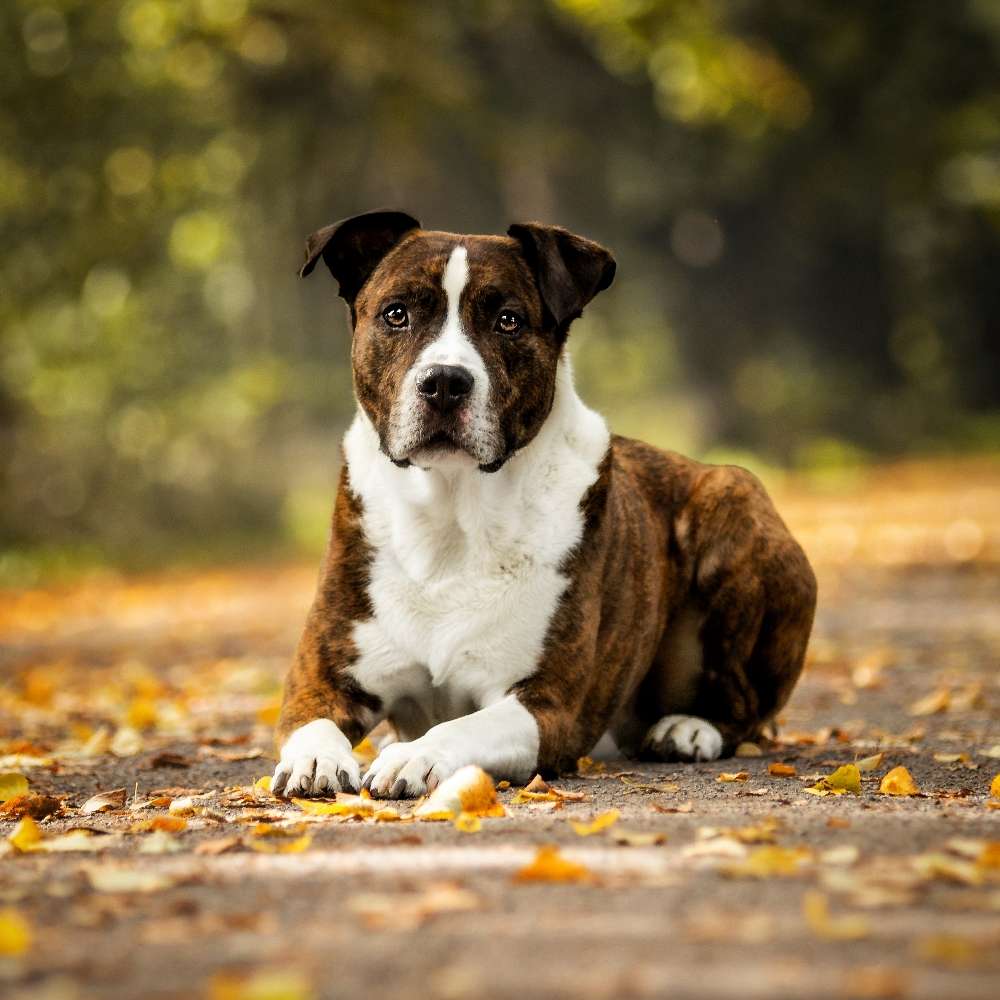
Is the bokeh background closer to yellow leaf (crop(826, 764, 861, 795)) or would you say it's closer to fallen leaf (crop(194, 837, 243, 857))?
yellow leaf (crop(826, 764, 861, 795))

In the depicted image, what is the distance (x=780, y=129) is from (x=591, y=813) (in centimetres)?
2556

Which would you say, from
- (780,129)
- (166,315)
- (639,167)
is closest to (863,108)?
(780,129)

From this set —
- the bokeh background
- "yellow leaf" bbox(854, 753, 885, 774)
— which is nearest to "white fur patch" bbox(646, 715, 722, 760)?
"yellow leaf" bbox(854, 753, 885, 774)

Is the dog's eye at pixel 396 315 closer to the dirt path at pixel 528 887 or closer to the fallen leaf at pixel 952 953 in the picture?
the dirt path at pixel 528 887

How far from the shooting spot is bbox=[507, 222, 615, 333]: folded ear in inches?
197

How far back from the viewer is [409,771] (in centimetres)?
427

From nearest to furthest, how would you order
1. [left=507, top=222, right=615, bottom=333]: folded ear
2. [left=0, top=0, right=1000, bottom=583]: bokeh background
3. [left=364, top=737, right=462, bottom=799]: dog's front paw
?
[left=364, top=737, right=462, bottom=799]: dog's front paw < [left=507, top=222, right=615, bottom=333]: folded ear < [left=0, top=0, right=1000, bottom=583]: bokeh background

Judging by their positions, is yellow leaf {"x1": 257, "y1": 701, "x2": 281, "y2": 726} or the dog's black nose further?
yellow leaf {"x1": 257, "y1": 701, "x2": 281, "y2": 726}

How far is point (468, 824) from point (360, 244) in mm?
2217

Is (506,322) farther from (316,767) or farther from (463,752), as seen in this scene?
(316,767)

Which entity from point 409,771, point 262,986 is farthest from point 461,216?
point 262,986

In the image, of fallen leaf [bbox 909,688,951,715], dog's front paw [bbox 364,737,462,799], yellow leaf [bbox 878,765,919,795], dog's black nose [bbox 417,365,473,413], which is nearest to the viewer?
dog's front paw [bbox 364,737,462,799]

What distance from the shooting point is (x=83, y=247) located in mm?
16891

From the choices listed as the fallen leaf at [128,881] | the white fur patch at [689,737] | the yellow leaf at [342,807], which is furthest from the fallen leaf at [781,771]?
the fallen leaf at [128,881]
